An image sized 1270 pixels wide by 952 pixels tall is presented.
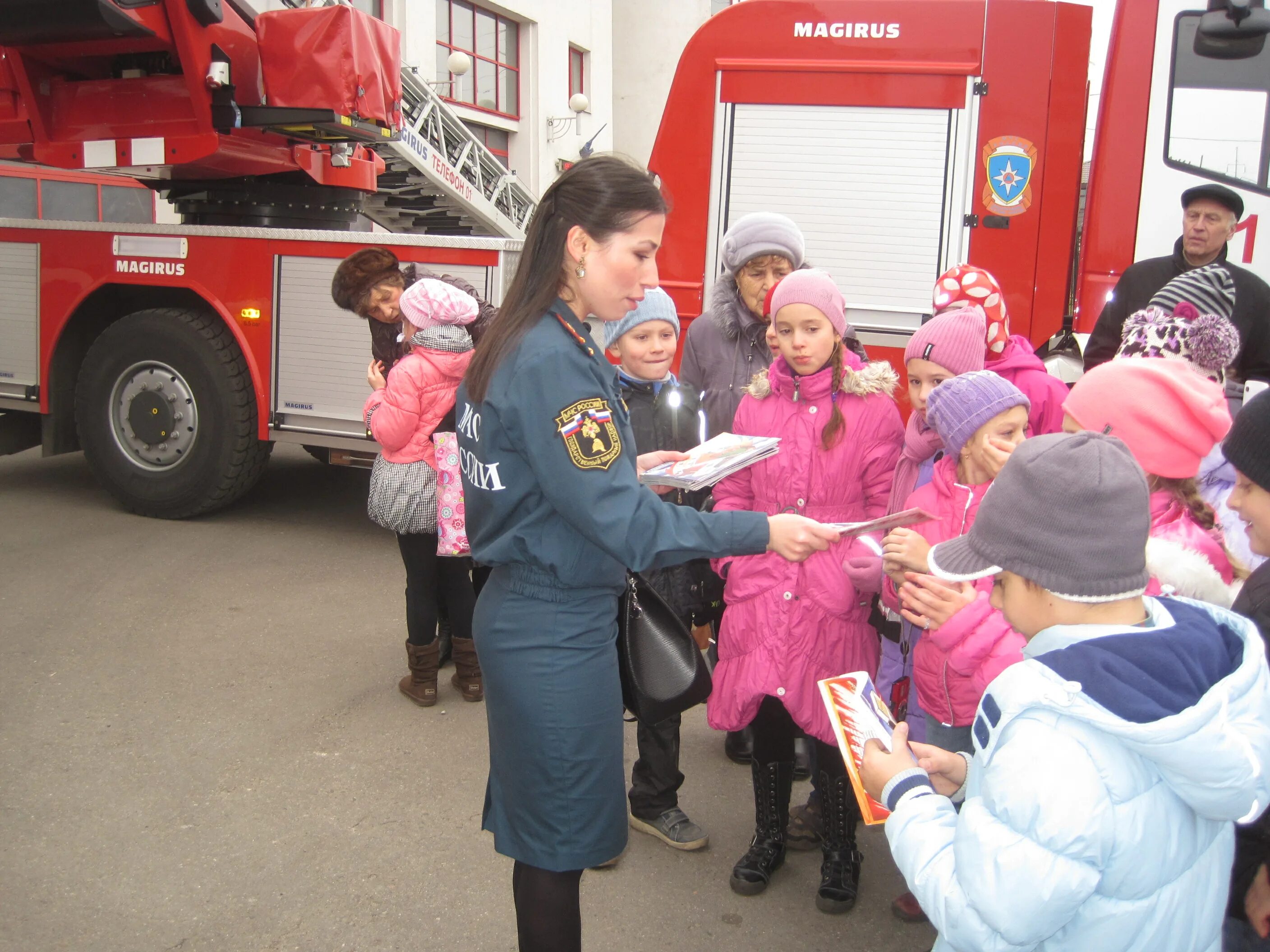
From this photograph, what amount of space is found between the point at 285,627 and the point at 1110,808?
13.9 feet

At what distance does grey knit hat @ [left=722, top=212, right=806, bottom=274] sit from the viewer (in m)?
3.49

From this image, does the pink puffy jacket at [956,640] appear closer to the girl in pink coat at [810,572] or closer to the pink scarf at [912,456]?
the pink scarf at [912,456]

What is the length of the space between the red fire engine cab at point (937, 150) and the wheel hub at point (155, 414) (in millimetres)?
3205

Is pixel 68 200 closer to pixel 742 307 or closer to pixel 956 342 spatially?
pixel 742 307

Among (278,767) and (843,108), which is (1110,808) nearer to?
(278,767)

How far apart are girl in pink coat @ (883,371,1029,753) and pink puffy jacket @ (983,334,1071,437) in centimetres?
41

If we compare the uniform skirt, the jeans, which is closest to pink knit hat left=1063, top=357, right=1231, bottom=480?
the uniform skirt

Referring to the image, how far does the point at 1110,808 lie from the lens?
1266 mm

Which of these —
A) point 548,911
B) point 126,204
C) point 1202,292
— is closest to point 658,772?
point 548,911

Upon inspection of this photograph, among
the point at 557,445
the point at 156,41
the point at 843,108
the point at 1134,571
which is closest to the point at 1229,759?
the point at 1134,571

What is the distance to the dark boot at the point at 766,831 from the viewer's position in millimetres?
2887

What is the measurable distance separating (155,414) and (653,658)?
16.4 feet

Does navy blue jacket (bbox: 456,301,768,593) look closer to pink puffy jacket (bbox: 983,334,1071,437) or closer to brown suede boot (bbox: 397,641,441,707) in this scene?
pink puffy jacket (bbox: 983,334,1071,437)

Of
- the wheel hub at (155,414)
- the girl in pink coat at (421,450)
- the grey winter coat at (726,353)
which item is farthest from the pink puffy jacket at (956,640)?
the wheel hub at (155,414)
